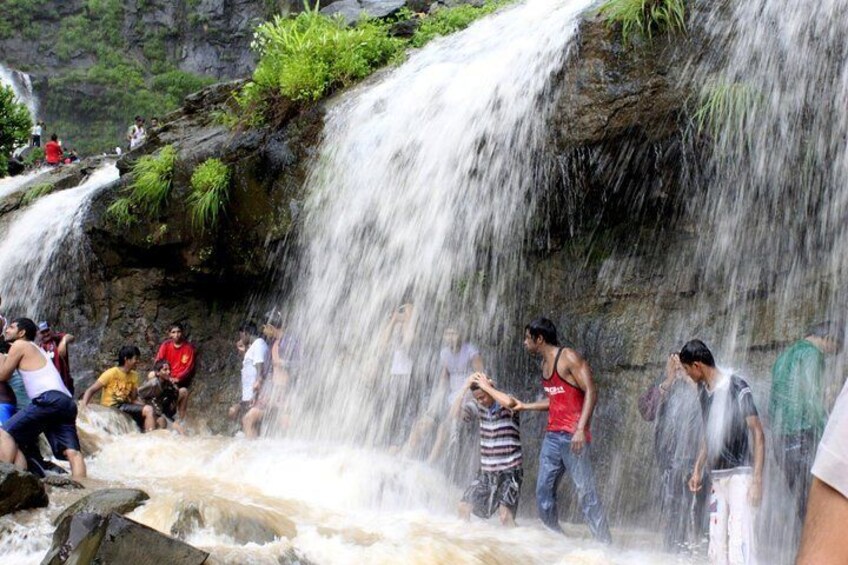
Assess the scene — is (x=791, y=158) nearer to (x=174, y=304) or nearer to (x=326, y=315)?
(x=326, y=315)

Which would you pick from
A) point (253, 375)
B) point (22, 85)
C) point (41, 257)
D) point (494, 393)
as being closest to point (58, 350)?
point (253, 375)

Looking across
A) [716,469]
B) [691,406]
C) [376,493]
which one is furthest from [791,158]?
[376,493]

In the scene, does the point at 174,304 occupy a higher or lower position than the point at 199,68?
lower

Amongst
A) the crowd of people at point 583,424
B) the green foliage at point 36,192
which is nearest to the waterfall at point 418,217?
the crowd of people at point 583,424

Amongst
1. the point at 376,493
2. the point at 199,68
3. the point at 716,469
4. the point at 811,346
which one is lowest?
the point at 376,493

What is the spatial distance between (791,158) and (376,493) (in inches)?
204

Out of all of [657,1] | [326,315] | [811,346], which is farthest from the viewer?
[326,315]

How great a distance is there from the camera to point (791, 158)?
26.5ft

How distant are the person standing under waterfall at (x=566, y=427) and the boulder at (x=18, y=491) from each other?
153 inches

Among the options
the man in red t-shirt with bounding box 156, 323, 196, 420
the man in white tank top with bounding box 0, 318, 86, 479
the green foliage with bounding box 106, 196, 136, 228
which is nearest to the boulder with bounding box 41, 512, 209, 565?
the man in white tank top with bounding box 0, 318, 86, 479

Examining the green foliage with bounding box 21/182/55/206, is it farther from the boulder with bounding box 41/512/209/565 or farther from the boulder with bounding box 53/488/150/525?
the boulder with bounding box 41/512/209/565

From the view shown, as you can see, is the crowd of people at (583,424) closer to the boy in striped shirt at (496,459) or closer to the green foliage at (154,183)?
the boy in striped shirt at (496,459)

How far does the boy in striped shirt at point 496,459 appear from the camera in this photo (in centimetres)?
742

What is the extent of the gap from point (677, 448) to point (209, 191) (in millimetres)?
8134
